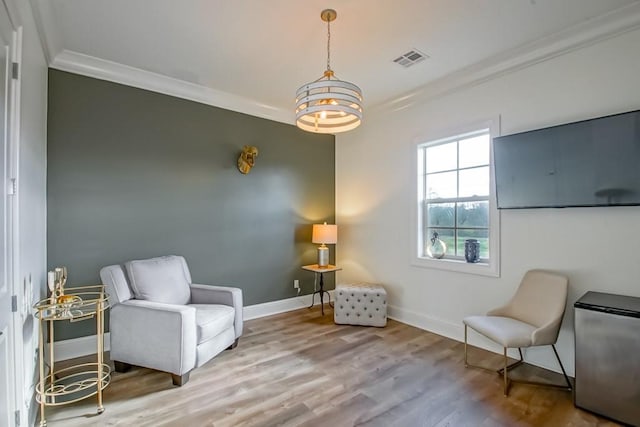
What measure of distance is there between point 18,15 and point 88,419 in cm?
242

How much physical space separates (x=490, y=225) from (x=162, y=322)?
10.0 feet

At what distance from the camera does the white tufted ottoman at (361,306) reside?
380cm

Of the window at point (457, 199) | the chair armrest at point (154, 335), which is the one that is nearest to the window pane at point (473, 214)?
the window at point (457, 199)

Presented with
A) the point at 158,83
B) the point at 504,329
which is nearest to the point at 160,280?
the point at 158,83

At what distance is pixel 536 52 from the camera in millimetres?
2783

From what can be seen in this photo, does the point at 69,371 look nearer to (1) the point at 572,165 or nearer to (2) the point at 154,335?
(2) the point at 154,335

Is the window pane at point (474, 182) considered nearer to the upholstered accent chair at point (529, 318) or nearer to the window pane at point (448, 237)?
the window pane at point (448, 237)

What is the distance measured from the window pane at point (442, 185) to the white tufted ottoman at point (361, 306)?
4.29 feet

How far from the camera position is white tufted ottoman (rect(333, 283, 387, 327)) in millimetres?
3799

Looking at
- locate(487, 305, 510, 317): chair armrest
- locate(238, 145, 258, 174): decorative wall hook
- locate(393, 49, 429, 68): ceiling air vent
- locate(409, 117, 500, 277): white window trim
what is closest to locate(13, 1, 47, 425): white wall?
locate(238, 145, 258, 174): decorative wall hook

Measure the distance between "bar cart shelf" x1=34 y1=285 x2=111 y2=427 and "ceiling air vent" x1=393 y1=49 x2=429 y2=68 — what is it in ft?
10.3

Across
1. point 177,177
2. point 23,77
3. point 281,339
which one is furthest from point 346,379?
point 23,77

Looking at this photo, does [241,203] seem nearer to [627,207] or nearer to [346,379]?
[346,379]

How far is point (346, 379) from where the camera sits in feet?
8.46
